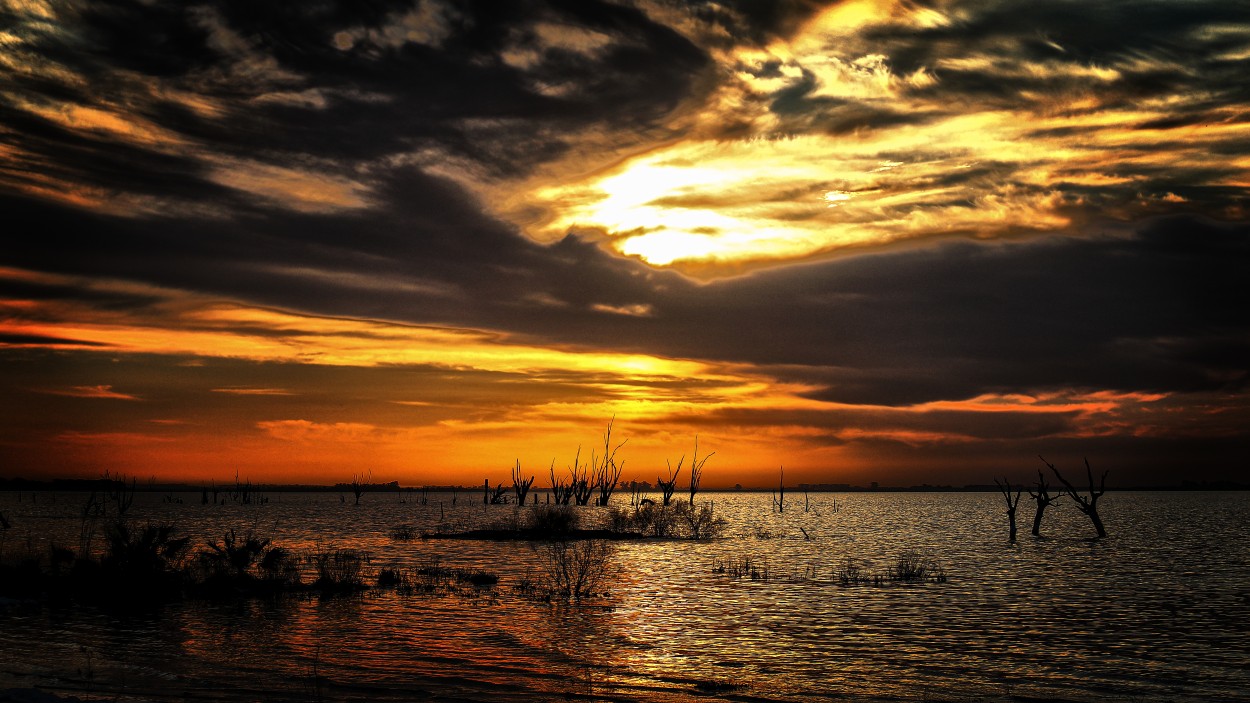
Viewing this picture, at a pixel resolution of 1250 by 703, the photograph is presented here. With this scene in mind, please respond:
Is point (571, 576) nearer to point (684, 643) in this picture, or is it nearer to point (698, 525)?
point (684, 643)

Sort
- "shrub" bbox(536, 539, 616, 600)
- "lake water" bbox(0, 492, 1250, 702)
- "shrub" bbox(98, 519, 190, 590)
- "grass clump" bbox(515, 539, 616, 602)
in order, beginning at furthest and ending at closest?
"shrub" bbox(536, 539, 616, 600)
"grass clump" bbox(515, 539, 616, 602)
"shrub" bbox(98, 519, 190, 590)
"lake water" bbox(0, 492, 1250, 702)

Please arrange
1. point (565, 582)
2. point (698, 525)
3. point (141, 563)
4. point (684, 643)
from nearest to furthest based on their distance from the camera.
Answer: point (684, 643), point (141, 563), point (565, 582), point (698, 525)

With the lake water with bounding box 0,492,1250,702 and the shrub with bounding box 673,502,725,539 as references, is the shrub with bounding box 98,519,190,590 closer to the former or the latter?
the lake water with bounding box 0,492,1250,702

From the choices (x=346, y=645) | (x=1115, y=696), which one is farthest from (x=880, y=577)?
(x=346, y=645)

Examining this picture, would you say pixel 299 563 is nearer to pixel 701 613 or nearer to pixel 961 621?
pixel 701 613

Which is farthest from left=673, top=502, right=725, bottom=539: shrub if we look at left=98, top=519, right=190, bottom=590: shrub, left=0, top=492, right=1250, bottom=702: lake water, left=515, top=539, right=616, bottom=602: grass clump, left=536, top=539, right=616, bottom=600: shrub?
left=98, top=519, right=190, bottom=590: shrub

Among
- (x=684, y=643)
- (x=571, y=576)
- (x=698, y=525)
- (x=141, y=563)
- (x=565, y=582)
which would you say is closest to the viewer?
(x=684, y=643)

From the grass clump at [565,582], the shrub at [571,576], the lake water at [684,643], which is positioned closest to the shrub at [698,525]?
the shrub at [571,576]

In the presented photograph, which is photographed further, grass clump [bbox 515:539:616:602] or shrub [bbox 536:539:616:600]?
shrub [bbox 536:539:616:600]

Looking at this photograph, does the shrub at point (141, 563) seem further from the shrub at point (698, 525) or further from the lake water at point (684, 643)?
the shrub at point (698, 525)

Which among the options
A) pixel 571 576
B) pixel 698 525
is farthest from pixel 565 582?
pixel 698 525

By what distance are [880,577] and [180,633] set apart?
29606 millimetres

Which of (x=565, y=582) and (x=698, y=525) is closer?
(x=565, y=582)

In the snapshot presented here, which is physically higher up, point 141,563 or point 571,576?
point 141,563
